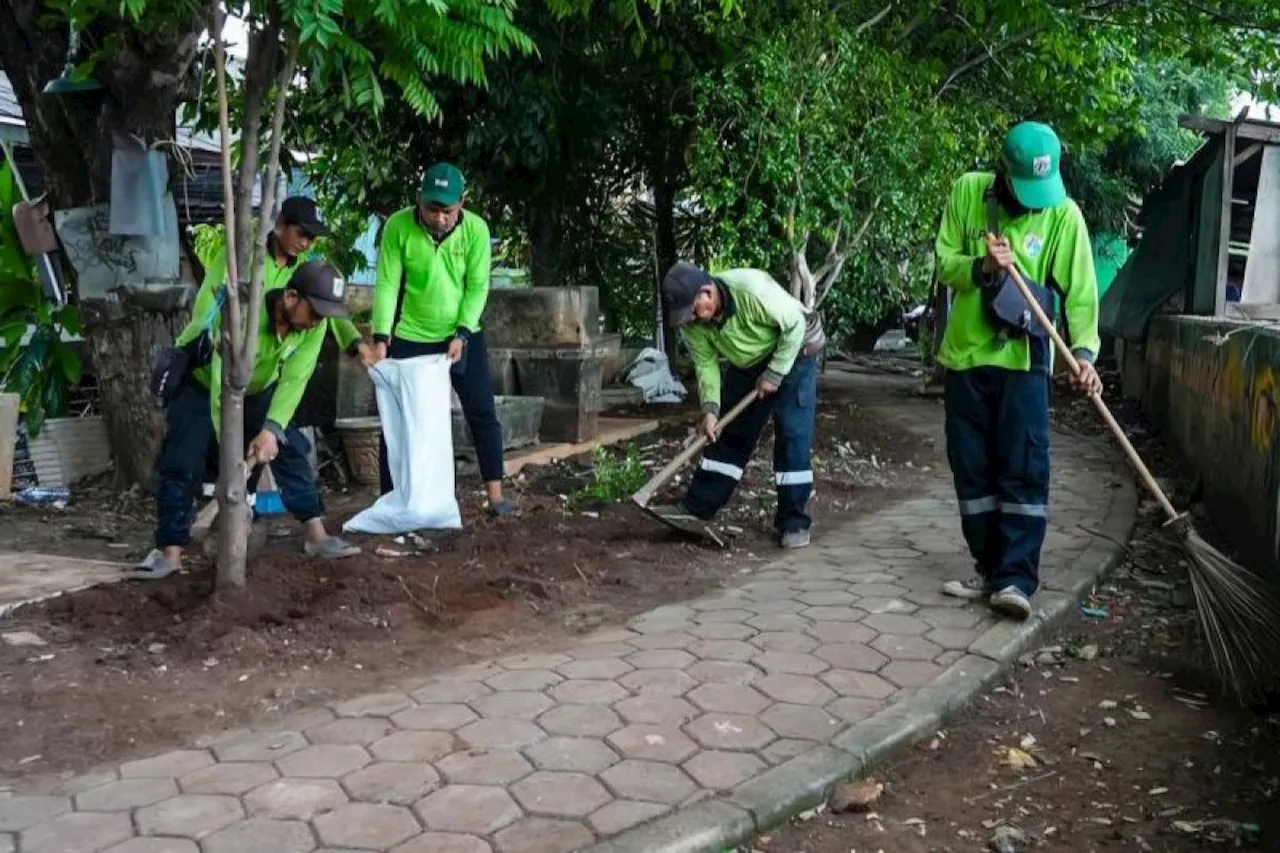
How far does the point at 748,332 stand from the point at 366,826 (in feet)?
11.1

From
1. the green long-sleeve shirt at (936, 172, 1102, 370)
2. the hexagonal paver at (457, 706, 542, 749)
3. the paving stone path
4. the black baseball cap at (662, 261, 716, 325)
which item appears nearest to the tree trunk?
the black baseball cap at (662, 261, 716, 325)

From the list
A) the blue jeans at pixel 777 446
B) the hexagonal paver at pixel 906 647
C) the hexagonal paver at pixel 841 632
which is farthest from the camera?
the blue jeans at pixel 777 446

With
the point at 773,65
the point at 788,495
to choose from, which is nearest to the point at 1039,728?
the point at 788,495

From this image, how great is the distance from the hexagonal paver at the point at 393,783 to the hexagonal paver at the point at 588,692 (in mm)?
654

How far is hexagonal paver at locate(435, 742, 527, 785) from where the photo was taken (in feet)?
10.8

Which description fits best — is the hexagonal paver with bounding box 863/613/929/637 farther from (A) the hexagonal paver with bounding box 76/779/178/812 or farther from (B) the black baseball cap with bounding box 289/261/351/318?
(A) the hexagonal paver with bounding box 76/779/178/812

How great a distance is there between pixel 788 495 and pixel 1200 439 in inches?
115

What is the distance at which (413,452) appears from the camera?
19.1 feet

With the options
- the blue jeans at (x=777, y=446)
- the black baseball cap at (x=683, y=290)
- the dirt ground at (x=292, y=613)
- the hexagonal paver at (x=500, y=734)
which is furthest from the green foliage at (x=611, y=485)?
the hexagonal paver at (x=500, y=734)

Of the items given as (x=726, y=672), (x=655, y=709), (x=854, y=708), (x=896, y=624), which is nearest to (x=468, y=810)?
(x=655, y=709)

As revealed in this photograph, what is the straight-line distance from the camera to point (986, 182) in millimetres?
4957

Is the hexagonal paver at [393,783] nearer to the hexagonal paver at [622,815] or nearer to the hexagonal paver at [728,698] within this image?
the hexagonal paver at [622,815]

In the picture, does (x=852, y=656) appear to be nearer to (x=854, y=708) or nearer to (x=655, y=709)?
(x=854, y=708)

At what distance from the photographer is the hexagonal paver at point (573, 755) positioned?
3395 mm
